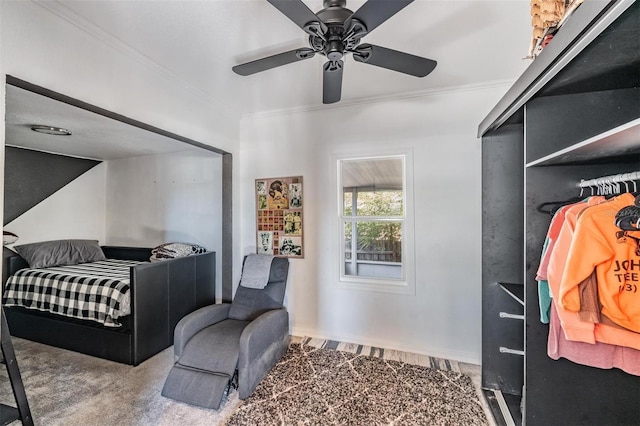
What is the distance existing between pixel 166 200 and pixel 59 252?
1464 mm

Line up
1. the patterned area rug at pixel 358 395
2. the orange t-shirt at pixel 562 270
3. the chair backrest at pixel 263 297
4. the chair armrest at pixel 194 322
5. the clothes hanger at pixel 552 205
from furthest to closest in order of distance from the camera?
the chair backrest at pixel 263 297 < the chair armrest at pixel 194 322 < the patterned area rug at pixel 358 395 < the clothes hanger at pixel 552 205 < the orange t-shirt at pixel 562 270

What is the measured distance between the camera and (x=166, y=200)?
3986 millimetres

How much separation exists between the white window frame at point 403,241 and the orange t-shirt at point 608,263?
5.46 feet

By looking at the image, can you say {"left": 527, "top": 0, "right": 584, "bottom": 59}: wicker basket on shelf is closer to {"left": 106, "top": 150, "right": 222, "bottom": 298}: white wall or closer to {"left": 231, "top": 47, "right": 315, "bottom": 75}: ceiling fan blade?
{"left": 231, "top": 47, "right": 315, "bottom": 75}: ceiling fan blade

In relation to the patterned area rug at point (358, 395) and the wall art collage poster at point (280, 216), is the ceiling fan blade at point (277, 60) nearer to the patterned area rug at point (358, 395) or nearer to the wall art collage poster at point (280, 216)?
the wall art collage poster at point (280, 216)

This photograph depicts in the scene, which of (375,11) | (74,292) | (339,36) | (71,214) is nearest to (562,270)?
(375,11)

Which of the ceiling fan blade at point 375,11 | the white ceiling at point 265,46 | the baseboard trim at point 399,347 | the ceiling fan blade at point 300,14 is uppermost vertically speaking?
the white ceiling at point 265,46

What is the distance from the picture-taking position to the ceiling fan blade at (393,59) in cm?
144

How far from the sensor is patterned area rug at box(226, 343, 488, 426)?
1772 millimetres

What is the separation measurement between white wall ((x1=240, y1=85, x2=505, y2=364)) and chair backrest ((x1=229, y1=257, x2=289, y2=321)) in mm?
307

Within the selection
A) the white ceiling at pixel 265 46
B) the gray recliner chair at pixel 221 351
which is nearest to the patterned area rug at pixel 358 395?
the gray recliner chair at pixel 221 351

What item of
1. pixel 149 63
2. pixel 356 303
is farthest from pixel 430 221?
pixel 149 63

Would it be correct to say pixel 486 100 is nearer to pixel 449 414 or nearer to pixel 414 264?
pixel 414 264

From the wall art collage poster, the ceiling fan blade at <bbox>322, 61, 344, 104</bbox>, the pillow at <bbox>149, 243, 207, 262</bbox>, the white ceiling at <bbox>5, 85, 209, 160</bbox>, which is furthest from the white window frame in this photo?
the white ceiling at <bbox>5, 85, 209, 160</bbox>
